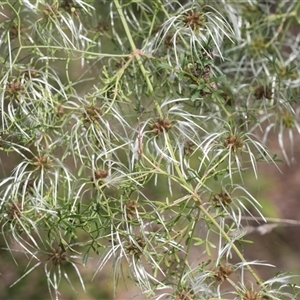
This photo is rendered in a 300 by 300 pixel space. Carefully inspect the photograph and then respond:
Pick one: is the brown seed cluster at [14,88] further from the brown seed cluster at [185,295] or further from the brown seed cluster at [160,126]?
the brown seed cluster at [185,295]

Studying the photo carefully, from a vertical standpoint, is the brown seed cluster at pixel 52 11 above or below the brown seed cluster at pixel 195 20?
below

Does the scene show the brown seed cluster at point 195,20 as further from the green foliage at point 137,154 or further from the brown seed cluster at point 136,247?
the brown seed cluster at point 136,247

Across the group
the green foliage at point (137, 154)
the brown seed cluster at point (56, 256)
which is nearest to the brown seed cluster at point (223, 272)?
the green foliage at point (137, 154)

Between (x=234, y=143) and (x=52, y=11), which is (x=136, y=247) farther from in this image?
(x=52, y=11)

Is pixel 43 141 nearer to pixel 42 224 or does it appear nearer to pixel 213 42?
pixel 42 224

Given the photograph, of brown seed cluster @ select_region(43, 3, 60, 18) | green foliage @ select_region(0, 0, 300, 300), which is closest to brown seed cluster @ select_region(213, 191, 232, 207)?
green foliage @ select_region(0, 0, 300, 300)

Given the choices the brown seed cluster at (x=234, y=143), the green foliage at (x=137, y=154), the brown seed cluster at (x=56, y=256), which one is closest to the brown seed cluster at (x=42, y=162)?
the green foliage at (x=137, y=154)

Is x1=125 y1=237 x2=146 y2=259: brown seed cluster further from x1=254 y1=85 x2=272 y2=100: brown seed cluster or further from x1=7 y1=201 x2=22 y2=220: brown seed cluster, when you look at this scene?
x1=254 y1=85 x2=272 y2=100: brown seed cluster

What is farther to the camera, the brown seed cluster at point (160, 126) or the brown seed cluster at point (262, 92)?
the brown seed cluster at point (262, 92)

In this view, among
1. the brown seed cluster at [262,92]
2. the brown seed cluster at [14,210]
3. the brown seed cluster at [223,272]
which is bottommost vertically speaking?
the brown seed cluster at [14,210]
